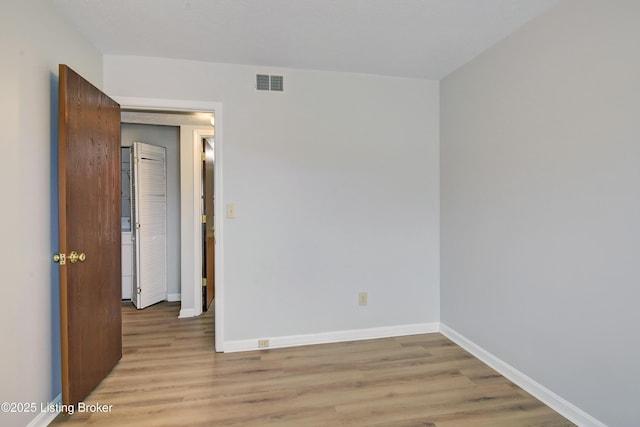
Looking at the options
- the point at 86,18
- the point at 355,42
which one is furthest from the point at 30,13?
the point at 355,42

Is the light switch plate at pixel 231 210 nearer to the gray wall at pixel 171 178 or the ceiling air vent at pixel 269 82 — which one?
the ceiling air vent at pixel 269 82

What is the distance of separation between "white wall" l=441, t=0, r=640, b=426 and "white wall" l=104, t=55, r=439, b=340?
49 centimetres

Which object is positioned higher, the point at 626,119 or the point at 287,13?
the point at 287,13

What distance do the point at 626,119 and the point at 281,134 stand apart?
2.28 metres

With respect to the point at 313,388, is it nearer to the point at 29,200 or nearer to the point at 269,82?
the point at 29,200

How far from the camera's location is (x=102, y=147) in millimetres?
2318

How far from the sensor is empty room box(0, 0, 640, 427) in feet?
5.69

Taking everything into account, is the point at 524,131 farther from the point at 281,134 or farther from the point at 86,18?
the point at 86,18

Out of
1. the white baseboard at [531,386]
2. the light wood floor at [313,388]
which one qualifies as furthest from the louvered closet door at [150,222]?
the white baseboard at [531,386]

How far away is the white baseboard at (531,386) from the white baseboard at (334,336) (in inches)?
13.0

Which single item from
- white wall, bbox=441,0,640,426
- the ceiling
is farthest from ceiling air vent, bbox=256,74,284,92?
white wall, bbox=441,0,640,426

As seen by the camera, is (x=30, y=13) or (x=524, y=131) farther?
(x=524, y=131)

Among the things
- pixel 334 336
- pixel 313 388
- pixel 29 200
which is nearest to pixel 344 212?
pixel 334 336

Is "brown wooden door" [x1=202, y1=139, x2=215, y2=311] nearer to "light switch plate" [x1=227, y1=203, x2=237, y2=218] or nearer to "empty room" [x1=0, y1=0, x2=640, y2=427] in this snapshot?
"empty room" [x1=0, y1=0, x2=640, y2=427]
